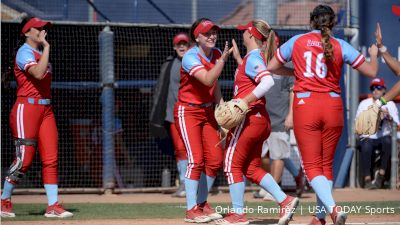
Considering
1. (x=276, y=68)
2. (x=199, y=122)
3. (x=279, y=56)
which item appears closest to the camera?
(x=279, y=56)

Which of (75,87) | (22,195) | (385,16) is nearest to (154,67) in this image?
(75,87)

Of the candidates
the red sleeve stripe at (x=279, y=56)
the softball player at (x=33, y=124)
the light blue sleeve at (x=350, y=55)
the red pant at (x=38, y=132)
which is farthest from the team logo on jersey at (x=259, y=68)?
the red pant at (x=38, y=132)

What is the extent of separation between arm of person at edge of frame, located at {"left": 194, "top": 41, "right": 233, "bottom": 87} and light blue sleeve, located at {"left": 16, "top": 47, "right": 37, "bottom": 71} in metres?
1.92

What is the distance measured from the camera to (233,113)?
7.89m

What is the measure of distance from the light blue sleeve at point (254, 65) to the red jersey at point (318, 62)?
489mm

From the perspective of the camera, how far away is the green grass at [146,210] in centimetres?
947

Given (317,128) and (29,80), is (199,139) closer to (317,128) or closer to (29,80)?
(317,128)

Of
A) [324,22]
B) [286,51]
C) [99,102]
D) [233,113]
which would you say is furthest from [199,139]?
[99,102]

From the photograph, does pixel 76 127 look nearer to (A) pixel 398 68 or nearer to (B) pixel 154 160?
(B) pixel 154 160

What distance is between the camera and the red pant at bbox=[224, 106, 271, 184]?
809 centimetres

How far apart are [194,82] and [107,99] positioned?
4171mm

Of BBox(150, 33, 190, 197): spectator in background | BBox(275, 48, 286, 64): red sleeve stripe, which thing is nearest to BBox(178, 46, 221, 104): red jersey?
BBox(275, 48, 286, 64): red sleeve stripe

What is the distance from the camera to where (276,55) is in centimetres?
783

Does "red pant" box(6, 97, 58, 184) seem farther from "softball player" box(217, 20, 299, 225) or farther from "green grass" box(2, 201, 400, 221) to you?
"softball player" box(217, 20, 299, 225)
